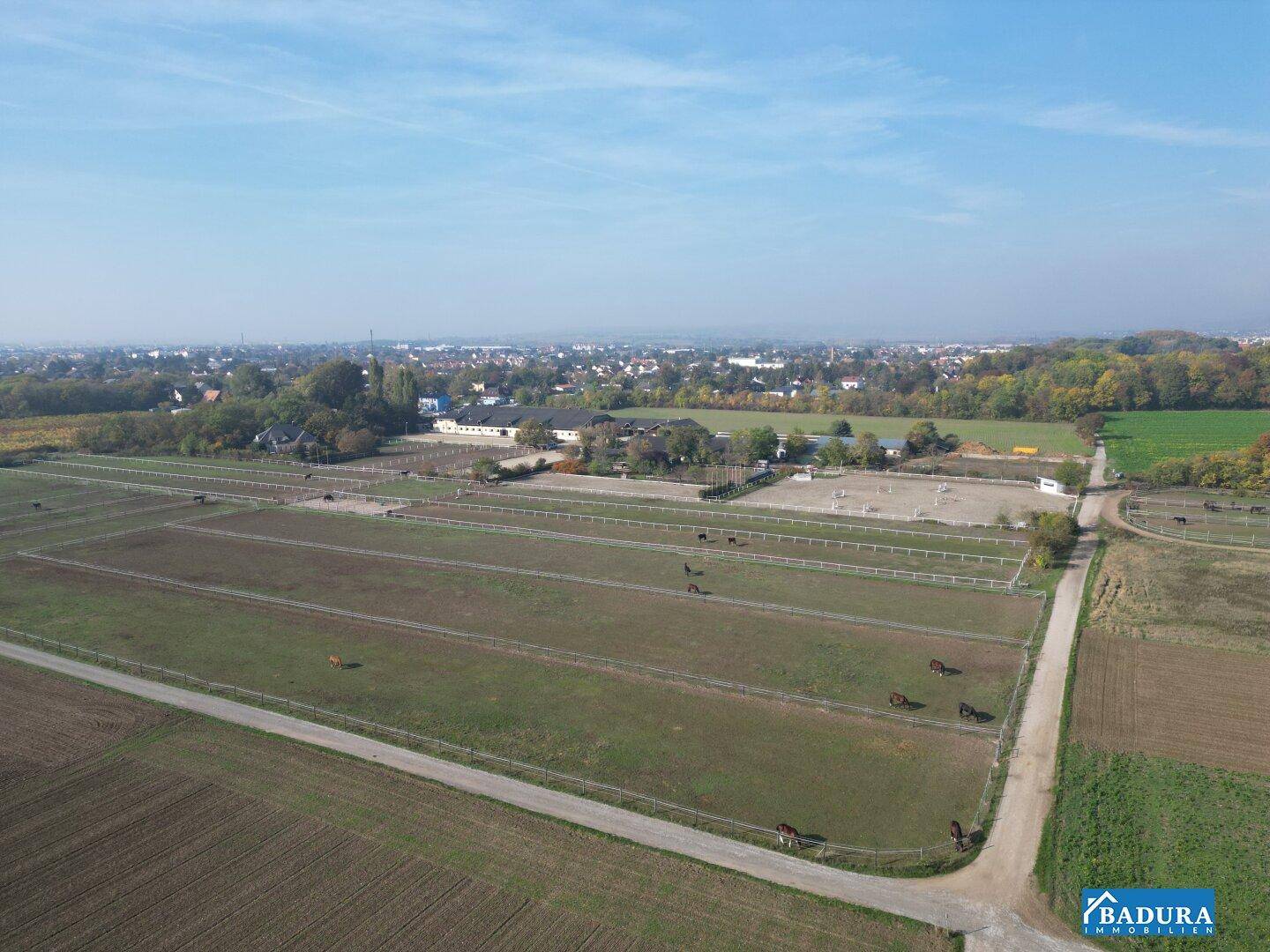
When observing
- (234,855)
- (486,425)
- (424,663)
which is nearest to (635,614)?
(424,663)

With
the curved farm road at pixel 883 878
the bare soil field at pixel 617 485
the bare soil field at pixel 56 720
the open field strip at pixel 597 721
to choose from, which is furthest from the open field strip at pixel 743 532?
the bare soil field at pixel 56 720

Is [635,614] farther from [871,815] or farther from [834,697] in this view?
[871,815]

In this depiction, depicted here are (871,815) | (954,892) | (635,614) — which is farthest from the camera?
(635,614)

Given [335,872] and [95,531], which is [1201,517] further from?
[95,531]

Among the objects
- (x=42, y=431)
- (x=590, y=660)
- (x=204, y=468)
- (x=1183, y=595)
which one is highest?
(x=42, y=431)

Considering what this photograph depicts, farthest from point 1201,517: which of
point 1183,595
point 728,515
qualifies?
point 728,515

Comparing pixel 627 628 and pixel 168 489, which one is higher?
pixel 168 489
